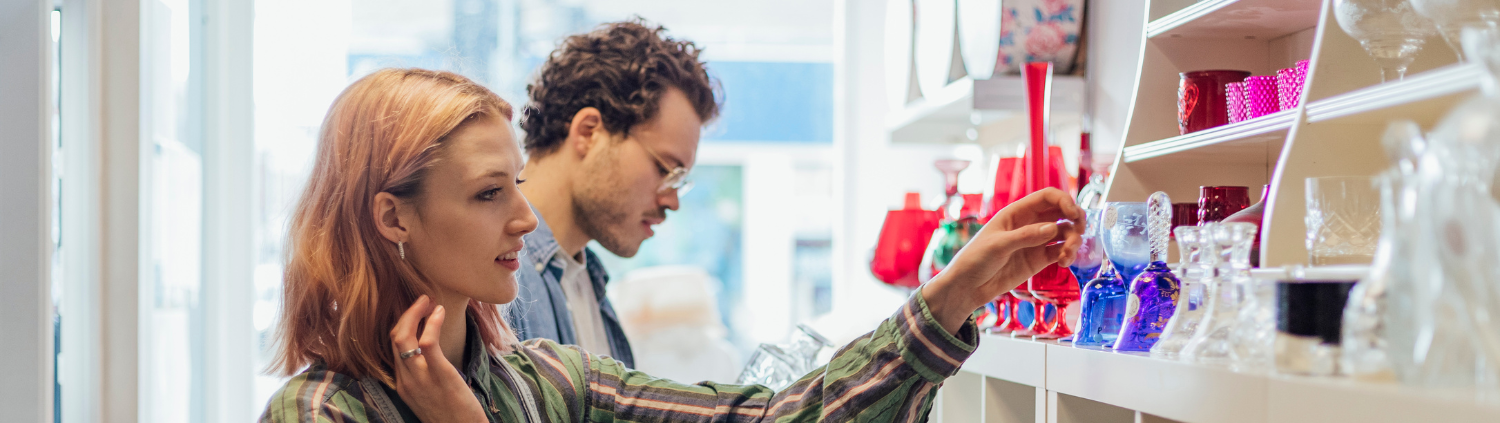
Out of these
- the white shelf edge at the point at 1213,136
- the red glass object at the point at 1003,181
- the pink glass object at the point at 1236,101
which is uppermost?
the pink glass object at the point at 1236,101

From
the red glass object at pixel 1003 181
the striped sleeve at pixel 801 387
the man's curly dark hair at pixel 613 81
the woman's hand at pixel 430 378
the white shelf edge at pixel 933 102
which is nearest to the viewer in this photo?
the woman's hand at pixel 430 378

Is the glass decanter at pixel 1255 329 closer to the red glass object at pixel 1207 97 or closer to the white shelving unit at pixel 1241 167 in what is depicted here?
the white shelving unit at pixel 1241 167

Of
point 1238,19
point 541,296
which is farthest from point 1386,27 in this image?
point 541,296

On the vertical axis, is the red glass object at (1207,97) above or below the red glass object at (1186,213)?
above

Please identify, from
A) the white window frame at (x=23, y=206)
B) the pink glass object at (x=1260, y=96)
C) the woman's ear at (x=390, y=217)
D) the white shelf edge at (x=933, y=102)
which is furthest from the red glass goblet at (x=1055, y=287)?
the white window frame at (x=23, y=206)

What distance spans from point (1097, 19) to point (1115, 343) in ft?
2.96

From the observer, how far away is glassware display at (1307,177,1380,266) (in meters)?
0.86

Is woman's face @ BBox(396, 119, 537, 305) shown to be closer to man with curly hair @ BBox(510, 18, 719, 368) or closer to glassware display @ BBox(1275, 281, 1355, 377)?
man with curly hair @ BBox(510, 18, 719, 368)

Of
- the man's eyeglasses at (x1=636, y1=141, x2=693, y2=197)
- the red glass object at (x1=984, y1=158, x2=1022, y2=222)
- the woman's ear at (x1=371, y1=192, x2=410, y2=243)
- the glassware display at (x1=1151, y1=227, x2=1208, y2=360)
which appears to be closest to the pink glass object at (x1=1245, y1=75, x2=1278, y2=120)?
the glassware display at (x1=1151, y1=227, x2=1208, y2=360)

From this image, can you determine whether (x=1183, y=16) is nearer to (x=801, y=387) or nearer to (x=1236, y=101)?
(x=1236, y=101)

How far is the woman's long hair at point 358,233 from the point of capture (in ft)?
3.35

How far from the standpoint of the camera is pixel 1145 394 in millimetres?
910

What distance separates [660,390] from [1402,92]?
0.84 meters

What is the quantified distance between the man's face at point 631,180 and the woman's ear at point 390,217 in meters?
0.74
